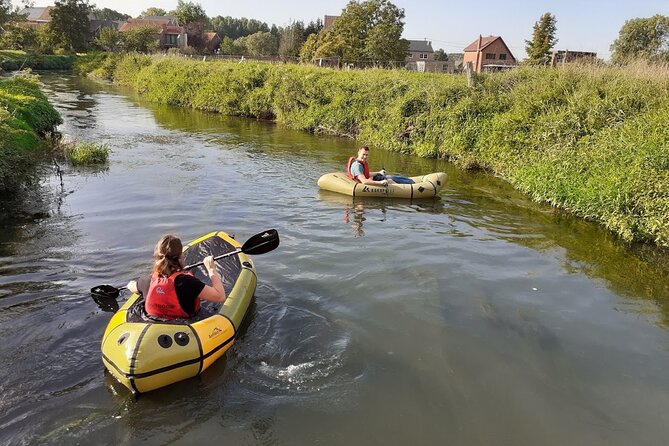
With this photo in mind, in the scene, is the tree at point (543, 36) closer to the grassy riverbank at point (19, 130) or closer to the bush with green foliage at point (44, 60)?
the grassy riverbank at point (19, 130)

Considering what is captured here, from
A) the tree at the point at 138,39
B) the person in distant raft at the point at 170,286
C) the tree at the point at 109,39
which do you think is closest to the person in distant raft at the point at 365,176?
the person in distant raft at the point at 170,286

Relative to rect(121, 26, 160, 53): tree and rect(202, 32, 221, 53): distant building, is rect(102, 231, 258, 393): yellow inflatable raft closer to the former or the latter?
rect(121, 26, 160, 53): tree

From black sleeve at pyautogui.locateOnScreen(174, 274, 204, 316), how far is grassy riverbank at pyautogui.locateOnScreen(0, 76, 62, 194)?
17.2ft

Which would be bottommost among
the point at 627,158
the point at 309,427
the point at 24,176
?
the point at 309,427

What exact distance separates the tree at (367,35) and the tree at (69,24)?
29.2 meters

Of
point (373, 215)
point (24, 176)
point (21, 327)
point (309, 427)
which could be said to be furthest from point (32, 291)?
point (373, 215)

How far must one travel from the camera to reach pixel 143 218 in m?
7.88

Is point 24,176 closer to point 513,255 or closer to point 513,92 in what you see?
point 513,255

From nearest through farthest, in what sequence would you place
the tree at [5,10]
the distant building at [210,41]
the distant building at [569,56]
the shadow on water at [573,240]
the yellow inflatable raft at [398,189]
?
the shadow on water at [573,240], the yellow inflatable raft at [398,189], the distant building at [569,56], the tree at [5,10], the distant building at [210,41]

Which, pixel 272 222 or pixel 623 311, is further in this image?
pixel 272 222

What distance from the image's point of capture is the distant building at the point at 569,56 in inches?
539

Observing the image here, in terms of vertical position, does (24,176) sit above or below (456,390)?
above

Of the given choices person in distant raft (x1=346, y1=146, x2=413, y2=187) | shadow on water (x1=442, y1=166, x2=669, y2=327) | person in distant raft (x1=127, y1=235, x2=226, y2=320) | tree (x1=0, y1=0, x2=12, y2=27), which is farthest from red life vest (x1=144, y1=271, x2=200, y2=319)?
tree (x1=0, y1=0, x2=12, y2=27)

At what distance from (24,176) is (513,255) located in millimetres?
8108
